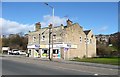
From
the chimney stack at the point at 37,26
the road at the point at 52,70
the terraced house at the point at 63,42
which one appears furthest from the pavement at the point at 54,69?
the chimney stack at the point at 37,26

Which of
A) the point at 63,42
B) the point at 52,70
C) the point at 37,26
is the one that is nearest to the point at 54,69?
the point at 52,70

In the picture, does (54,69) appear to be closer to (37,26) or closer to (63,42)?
(63,42)

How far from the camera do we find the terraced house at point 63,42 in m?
59.8

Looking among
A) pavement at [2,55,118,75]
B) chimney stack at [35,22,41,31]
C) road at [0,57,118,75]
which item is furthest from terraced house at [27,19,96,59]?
road at [0,57,118,75]

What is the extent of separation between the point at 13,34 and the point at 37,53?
210 feet

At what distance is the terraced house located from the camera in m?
59.8

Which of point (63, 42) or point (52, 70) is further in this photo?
point (63, 42)

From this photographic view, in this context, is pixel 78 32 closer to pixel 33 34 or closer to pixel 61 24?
pixel 61 24

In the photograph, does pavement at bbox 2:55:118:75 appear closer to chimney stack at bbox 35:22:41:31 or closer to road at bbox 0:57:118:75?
road at bbox 0:57:118:75

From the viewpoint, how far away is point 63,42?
5956cm

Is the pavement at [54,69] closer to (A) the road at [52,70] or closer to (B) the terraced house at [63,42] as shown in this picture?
(A) the road at [52,70]

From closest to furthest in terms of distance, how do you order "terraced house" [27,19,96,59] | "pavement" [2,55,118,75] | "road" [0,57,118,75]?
"road" [0,57,118,75] < "pavement" [2,55,118,75] < "terraced house" [27,19,96,59]

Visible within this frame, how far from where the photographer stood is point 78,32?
6412 cm

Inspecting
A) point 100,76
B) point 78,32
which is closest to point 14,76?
point 100,76
